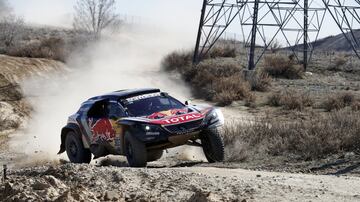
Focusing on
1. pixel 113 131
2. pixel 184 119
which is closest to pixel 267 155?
pixel 184 119

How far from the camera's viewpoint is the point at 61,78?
1432 inches

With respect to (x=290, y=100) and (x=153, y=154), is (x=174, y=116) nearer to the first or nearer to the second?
(x=153, y=154)

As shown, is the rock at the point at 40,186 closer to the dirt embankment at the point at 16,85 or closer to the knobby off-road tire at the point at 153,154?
the knobby off-road tire at the point at 153,154

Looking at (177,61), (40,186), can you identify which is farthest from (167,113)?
(177,61)

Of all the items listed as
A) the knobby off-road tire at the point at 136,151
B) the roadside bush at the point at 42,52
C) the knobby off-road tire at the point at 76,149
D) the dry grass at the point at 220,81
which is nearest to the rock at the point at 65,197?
the knobby off-road tire at the point at 136,151

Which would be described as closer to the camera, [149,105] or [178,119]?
[178,119]

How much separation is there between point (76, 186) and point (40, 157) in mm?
9412

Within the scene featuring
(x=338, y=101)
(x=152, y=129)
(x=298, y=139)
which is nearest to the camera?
(x=152, y=129)

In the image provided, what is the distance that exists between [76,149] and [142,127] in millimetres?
3362

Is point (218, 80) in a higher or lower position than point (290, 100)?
higher

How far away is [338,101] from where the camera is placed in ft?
93.9

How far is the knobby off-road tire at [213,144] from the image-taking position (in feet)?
46.7

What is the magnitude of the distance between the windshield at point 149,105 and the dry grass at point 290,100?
49.3 feet

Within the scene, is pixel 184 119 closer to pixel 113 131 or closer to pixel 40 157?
pixel 113 131
